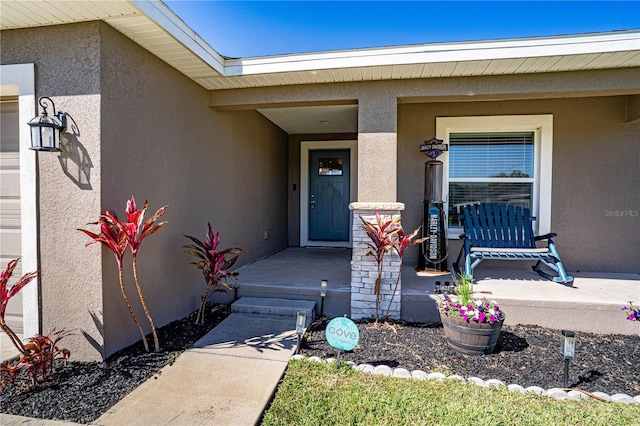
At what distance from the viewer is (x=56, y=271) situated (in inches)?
104

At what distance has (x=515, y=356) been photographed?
273 centimetres

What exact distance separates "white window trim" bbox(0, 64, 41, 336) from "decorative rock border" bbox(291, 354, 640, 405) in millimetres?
2157

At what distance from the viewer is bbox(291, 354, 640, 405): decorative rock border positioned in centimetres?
220

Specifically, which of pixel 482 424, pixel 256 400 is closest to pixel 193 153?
pixel 256 400

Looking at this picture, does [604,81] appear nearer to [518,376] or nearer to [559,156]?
[559,156]

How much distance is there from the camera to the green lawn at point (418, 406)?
1954mm

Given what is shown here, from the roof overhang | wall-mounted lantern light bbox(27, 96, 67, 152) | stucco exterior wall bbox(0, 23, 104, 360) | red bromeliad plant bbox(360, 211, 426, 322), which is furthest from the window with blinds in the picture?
wall-mounted lantern light bbox(27, 96, 67, 152)

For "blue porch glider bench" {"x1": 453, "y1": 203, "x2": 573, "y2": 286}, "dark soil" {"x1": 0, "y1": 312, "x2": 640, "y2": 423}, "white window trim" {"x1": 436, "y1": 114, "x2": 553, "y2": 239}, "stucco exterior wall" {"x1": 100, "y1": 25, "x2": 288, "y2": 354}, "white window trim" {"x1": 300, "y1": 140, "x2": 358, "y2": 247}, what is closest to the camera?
"dark soil" {"x1": 0, "y1": 312, "x2": 640, "y2": 423}

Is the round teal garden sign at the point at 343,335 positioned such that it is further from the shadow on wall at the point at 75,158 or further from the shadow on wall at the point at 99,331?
the shadow on wall at the point at 75,158

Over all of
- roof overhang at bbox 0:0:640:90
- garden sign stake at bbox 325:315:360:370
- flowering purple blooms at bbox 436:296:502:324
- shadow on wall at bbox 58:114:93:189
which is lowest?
garden sign stake at bbox 325:315:360:370

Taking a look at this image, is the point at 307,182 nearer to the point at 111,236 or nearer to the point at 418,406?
the point at 111,236

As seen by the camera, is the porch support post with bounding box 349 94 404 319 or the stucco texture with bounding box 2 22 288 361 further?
the porch support post with bounding box 349 94 404 319

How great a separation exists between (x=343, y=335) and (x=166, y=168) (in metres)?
2.30

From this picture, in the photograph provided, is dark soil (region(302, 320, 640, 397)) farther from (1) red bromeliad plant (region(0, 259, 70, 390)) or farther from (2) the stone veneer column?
(1) red bromeliad plant (region(0, 259, 70, 390))
